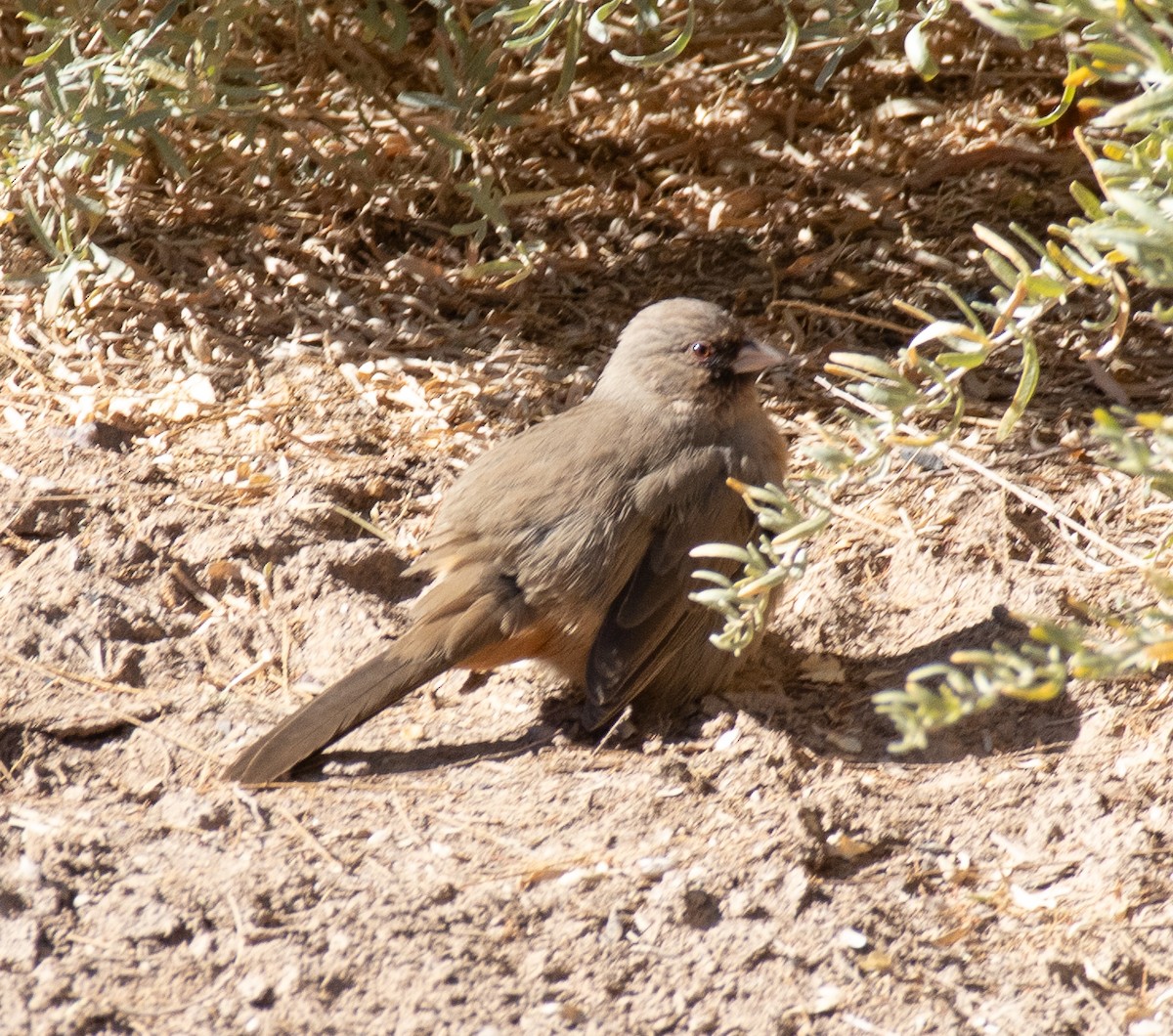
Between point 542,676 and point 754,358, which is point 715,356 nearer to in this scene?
point 754,358

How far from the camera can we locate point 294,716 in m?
3.73

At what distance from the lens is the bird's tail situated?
3666mm

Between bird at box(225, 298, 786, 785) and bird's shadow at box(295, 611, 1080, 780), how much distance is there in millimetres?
110

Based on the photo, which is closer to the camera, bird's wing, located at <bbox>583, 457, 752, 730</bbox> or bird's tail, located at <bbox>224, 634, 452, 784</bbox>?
bird's tail, located at <bbox>224, 634, 452, 784</bbox>

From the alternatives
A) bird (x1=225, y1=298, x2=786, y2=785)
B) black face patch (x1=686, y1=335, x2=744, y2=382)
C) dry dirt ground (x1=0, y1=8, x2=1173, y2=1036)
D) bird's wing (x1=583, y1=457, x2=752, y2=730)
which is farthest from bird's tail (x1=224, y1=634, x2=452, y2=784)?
black face patch (x1=686, y1=335, x2=744, y2=382)

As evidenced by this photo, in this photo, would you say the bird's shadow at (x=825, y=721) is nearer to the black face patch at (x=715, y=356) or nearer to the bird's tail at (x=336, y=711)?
the bird's tail at (x=336, y=711)

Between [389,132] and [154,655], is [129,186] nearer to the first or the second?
[389,132]

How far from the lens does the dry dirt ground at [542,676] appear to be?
3080 millimetres

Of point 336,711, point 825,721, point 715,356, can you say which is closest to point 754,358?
point 715,356

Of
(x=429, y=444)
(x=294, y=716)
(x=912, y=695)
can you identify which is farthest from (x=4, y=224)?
(x=912, y=695)

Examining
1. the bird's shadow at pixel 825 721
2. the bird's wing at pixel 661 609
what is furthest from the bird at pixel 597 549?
the bird's shadow at pixel 825 721

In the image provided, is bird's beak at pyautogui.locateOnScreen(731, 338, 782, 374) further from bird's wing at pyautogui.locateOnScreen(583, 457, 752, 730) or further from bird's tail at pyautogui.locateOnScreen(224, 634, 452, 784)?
bird's tail at pyautogui.locateOnScreen(224, 634, 452, 784)

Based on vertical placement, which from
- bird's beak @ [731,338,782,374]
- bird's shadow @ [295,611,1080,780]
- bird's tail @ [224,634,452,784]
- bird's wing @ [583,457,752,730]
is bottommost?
bird's shadow @ [295,611,1080,780]

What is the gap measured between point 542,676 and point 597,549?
50 cm
